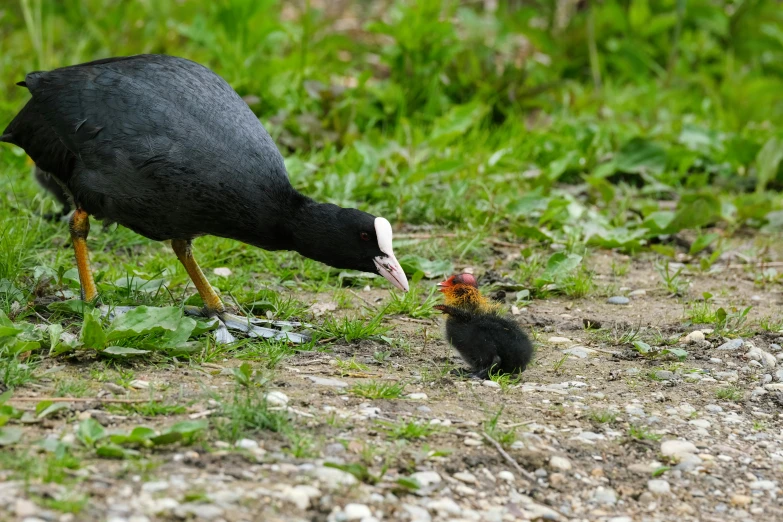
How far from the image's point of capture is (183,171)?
428 cm

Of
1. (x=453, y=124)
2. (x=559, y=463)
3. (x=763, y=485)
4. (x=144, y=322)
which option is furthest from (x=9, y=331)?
(x=453, y=124)

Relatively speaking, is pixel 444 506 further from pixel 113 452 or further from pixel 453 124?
pixel 453 124

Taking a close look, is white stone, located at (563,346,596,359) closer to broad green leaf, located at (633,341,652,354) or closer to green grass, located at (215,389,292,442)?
broad green leaf, located at (633,341,652,354)

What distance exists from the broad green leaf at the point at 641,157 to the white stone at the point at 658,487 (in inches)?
172

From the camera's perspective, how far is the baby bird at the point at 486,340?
13.2 ft

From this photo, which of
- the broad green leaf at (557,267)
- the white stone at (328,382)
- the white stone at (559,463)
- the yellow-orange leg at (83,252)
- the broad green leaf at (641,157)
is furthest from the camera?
the broad green leaf at (641,157)

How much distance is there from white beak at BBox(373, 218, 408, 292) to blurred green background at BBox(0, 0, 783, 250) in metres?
1.89

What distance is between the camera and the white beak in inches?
172

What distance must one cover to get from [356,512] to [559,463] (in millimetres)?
823

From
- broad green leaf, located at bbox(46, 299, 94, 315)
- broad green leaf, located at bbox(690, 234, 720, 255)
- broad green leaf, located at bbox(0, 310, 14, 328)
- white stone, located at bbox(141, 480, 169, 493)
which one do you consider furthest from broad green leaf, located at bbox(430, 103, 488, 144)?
white stone, located at bbox(141, 480, 169, 493)

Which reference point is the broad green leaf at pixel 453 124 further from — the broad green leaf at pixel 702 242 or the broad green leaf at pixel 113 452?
the broad green leaf at pixel 113 452

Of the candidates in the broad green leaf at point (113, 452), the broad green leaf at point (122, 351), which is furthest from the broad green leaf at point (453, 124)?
the broad green leaf at point (113, 452)

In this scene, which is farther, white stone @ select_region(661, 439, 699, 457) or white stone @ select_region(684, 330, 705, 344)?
white stone @ select_region(684, 330, 705, 344)

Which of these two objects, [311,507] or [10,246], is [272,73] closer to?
[10,246]
